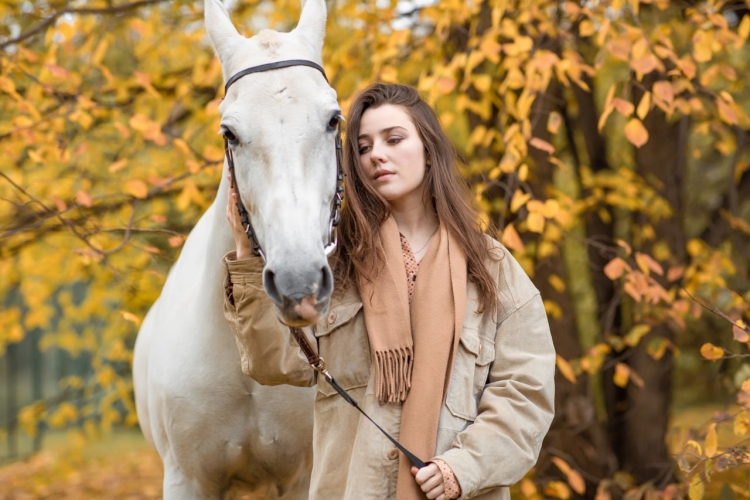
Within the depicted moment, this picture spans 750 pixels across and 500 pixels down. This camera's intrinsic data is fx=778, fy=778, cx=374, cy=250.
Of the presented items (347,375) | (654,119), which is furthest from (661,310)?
(347,375)

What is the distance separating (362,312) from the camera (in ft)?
6.73

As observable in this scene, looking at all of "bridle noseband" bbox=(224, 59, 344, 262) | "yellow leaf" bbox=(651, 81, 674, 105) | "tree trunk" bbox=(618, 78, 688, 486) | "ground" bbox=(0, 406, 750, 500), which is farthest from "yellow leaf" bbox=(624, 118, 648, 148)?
"ground" bbox=(0, 406, 750, 500)

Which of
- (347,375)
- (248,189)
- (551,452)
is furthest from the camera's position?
(551,452)

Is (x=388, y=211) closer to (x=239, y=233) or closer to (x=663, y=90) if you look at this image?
(x=239, y=233)

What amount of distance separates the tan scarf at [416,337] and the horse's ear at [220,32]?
721 millimetres

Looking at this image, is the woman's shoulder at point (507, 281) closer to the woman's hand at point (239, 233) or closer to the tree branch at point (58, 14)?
the woman's hand at point (239, 233)

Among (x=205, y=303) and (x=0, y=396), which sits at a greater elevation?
(x=205, y=303)

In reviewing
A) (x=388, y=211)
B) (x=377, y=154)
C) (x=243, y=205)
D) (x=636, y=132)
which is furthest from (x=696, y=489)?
(x=243, y=205)

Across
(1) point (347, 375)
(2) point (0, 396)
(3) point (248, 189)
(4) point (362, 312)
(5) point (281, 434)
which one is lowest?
(2) point (0, 396)

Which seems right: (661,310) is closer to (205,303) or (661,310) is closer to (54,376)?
(205,303)

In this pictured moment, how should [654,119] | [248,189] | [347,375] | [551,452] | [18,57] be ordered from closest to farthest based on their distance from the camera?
1. [248,189]
2. [347,375]
3. [18,57]
4. [551,452]
5. [654,119]

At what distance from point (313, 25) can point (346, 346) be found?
91 centimetres

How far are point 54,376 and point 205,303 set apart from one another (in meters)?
9.99

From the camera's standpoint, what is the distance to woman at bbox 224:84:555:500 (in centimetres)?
190
